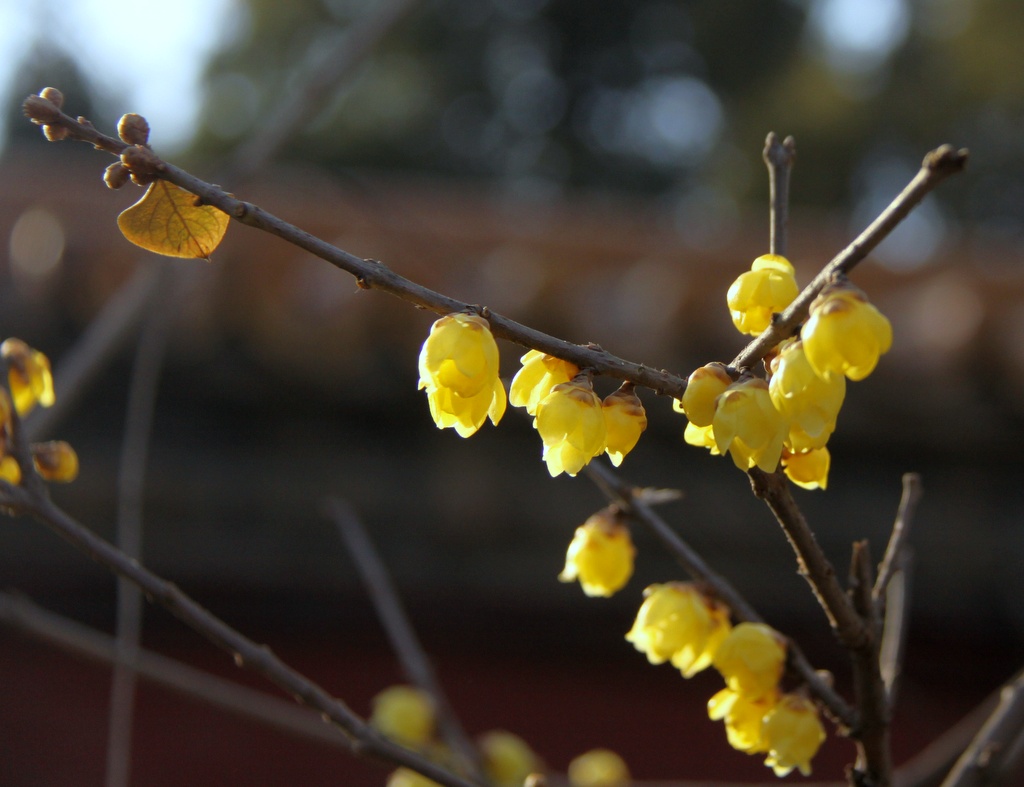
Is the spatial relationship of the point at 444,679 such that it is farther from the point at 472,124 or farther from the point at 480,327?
the point at 472,124

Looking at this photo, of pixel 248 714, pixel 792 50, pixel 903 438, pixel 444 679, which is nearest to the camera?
pixel 248 714

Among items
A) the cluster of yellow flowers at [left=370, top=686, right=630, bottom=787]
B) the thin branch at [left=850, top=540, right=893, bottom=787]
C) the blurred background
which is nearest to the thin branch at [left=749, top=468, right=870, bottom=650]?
the thin branch at [left=850, top=540, right=893, bottom=787]

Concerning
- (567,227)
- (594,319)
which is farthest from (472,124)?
(594,319)

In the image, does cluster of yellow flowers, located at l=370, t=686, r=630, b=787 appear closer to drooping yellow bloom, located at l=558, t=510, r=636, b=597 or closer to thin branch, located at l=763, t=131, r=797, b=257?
drooping yellow bloom, located at l=558, t=510, r=636, b=597

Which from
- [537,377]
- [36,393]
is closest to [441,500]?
[36,393]

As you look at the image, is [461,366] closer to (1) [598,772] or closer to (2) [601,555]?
(2) [601,555]

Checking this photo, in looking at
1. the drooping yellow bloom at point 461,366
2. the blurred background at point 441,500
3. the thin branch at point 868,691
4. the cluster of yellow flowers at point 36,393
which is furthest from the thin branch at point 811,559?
the blurred background at point 441,500
